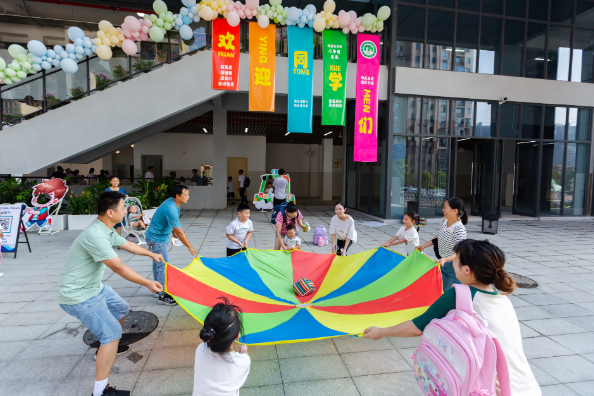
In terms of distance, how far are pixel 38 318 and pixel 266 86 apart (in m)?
7.46

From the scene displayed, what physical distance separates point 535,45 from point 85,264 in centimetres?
1509

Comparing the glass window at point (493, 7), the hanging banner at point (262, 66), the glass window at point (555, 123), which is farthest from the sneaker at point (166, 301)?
the glass window at point (555, 123)

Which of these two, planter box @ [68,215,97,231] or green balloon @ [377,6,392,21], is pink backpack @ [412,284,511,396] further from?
green balloon @ [377,6,392,21]

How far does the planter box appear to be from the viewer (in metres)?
8.96

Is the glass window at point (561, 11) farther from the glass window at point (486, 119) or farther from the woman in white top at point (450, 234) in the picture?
the woman in white top at point (450, 234)

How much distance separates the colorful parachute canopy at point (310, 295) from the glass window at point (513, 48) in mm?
11150

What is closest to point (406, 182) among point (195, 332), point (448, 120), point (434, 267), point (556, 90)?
Answer: point (448, 120)

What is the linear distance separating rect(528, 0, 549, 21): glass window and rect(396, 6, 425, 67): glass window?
4354 millimetres

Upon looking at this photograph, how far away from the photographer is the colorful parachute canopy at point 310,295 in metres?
3.02

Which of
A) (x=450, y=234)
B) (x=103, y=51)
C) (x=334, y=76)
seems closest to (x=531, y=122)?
(x=334, y=76)

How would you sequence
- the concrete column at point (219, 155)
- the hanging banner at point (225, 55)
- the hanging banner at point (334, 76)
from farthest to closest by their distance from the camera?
the concrete column at point (219, 155)
the hanging banner at point (334, 76)
the hanging banner at point (225, 55)

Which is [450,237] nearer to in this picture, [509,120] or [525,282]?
[525,282]

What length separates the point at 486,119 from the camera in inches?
460

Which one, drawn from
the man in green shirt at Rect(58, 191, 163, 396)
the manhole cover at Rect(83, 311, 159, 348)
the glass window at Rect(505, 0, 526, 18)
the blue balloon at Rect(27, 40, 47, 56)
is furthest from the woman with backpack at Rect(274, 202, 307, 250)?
the glass window at Rect(505, 0, 526, 18)
